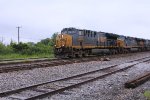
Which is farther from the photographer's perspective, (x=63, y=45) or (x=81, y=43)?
(x=81, y=43)

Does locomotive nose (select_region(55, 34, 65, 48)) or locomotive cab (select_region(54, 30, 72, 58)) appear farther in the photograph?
locomotive nose (select_region(55, 34, 65, 48))

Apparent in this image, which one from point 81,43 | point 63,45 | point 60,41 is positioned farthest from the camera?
point 81,43

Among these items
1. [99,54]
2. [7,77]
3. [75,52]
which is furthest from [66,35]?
[7,77]

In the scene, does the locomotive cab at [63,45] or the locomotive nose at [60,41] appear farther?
the locomotive nose at [60,41]

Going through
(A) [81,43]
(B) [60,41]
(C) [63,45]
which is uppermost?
(B) [60,41]

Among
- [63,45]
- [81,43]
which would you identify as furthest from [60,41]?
[81,43]

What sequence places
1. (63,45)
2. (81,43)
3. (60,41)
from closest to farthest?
(63,45), (60,41), (81,43)

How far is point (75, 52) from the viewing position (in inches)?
1171

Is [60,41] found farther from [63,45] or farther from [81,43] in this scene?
[81,43]

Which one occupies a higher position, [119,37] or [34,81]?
[119,37]

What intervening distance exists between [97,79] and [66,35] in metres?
16.0

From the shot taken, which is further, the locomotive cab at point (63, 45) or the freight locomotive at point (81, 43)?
the freight locomotive at point (81, 43)

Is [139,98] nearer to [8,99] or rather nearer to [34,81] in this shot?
[8,99]

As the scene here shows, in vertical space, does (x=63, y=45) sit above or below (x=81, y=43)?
below
